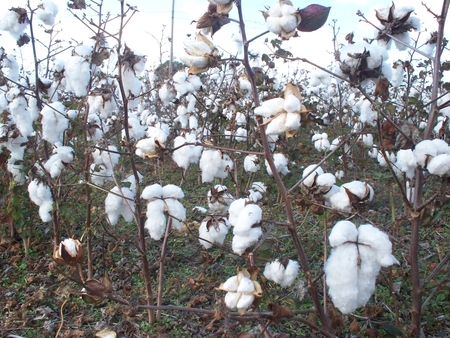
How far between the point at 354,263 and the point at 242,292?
0.28m

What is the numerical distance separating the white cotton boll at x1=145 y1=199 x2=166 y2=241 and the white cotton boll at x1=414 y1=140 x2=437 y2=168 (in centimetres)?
88

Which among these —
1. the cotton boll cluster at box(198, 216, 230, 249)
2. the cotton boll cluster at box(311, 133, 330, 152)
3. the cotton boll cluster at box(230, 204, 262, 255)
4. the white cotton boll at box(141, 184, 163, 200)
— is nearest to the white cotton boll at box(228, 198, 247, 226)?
the cotton boll cluster at box(230, 204, 262, 255)

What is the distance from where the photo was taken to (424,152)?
1.22m

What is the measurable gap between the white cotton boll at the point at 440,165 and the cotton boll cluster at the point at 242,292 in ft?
1.90

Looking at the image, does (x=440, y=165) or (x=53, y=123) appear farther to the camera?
(x=53, y=123)

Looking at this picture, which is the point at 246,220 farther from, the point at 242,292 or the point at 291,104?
the point at 291,104

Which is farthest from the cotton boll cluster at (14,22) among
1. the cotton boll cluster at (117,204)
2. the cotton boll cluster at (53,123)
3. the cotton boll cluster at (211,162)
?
the cotton boll cluster at (211,162)

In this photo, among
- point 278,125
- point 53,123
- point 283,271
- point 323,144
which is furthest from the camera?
point 323,144

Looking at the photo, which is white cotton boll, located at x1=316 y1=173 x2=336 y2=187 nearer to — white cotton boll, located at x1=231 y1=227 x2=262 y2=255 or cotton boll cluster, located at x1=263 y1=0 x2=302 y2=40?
white cotton boll, located at x1=231 y1=227 x2=262 y2=255

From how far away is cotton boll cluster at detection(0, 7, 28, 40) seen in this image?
2150 millimetres

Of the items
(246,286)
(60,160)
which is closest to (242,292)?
(246,286)

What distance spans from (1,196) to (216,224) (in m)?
1.90

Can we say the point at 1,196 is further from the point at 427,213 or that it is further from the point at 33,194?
the point at 427,213

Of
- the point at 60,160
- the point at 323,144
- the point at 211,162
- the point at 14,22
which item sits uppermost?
the point at 323,144
